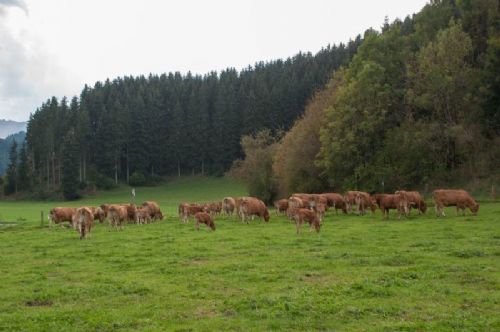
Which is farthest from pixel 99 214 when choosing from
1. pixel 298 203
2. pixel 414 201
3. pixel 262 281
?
pixel 262 281

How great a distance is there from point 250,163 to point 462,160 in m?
25.3

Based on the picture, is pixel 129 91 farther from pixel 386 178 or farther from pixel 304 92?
pixel 386 178

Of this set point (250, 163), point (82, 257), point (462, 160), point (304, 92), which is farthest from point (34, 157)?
point (82, 257)

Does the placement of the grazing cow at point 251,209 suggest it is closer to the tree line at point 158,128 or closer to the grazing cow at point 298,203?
the grazing cow at point 298,203

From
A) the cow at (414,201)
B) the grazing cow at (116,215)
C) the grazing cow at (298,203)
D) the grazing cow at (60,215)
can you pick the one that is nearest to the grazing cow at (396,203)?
the cow at (414,201)

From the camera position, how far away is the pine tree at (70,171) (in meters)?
99.6

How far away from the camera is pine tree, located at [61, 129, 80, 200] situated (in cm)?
9956

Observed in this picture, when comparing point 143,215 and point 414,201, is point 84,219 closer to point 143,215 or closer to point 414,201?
point 143,215

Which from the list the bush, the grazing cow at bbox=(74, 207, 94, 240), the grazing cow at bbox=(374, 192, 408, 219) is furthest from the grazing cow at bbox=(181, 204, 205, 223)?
the bush

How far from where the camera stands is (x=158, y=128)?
122562 millimetres

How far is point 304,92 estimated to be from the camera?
118 m

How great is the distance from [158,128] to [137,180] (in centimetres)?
1954

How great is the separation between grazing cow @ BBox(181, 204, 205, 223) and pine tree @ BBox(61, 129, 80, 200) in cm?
7155

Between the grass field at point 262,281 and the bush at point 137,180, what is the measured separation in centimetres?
8442
